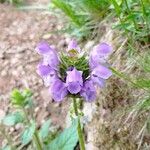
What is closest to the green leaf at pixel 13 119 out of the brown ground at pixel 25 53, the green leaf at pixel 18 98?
the green leaf at pixel 18 98

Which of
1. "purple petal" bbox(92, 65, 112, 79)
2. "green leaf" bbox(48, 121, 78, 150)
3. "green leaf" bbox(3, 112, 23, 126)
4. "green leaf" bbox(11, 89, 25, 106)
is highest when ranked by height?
"purple petal" bbox(92, 65, 112, 79)

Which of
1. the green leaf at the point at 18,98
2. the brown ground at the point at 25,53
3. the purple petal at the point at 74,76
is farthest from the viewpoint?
the brown ground at the point at 25,53

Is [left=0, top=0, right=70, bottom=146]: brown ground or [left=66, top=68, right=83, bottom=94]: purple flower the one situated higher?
[left=66, top=68, right=83, bottom=94]: purple flower

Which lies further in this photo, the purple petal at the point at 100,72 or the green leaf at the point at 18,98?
the green leaf at the point at 18,98

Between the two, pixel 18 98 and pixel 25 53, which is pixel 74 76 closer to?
pixel 18 98

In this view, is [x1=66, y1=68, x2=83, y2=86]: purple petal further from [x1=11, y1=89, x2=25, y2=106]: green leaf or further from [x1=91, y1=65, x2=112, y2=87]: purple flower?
[x1=11, y1=89, x2=25, y2=106]: green leaf

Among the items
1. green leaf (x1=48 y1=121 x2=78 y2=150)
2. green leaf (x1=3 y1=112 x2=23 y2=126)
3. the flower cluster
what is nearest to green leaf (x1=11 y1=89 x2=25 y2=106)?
green leaf (x1=3 y1=112 x2=23 y2=126)

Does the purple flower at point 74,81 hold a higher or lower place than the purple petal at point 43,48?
lower

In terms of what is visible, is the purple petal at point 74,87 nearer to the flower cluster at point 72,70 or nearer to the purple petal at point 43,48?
the flower cluster at point 72,70

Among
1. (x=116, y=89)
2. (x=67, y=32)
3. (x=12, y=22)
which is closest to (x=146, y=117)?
(x=116, y=89)
